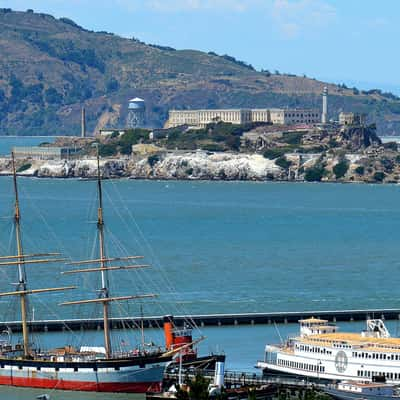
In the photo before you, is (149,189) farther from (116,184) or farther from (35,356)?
(35,356)

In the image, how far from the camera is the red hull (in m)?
45.0

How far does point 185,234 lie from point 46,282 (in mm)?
32595

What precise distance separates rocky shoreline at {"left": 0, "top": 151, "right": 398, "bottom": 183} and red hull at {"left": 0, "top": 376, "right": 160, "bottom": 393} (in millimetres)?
136587

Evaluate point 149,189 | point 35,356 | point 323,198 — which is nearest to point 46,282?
point 35,356

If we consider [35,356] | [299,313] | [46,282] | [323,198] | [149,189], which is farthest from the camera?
[149,189]

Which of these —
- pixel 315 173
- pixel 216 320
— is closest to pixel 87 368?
pixel 216 320

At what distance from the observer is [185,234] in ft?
333

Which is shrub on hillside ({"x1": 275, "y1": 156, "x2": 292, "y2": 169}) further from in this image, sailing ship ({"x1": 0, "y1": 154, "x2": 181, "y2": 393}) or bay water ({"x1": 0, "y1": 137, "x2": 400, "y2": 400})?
sailing ship ({"x1": 0, "y1": 154, "x2": 181, "y2": 393})

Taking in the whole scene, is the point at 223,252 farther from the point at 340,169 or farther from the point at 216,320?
the point at 340,169

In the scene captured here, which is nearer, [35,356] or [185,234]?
[35,356]

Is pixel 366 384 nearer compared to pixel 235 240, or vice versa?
pixel 366 384

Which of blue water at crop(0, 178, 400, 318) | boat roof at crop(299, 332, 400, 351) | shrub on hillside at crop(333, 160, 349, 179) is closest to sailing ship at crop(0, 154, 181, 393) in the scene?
boat roof at crop(299, 332, 400, 351)

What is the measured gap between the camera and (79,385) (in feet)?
149

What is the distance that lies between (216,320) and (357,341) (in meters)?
13.9
